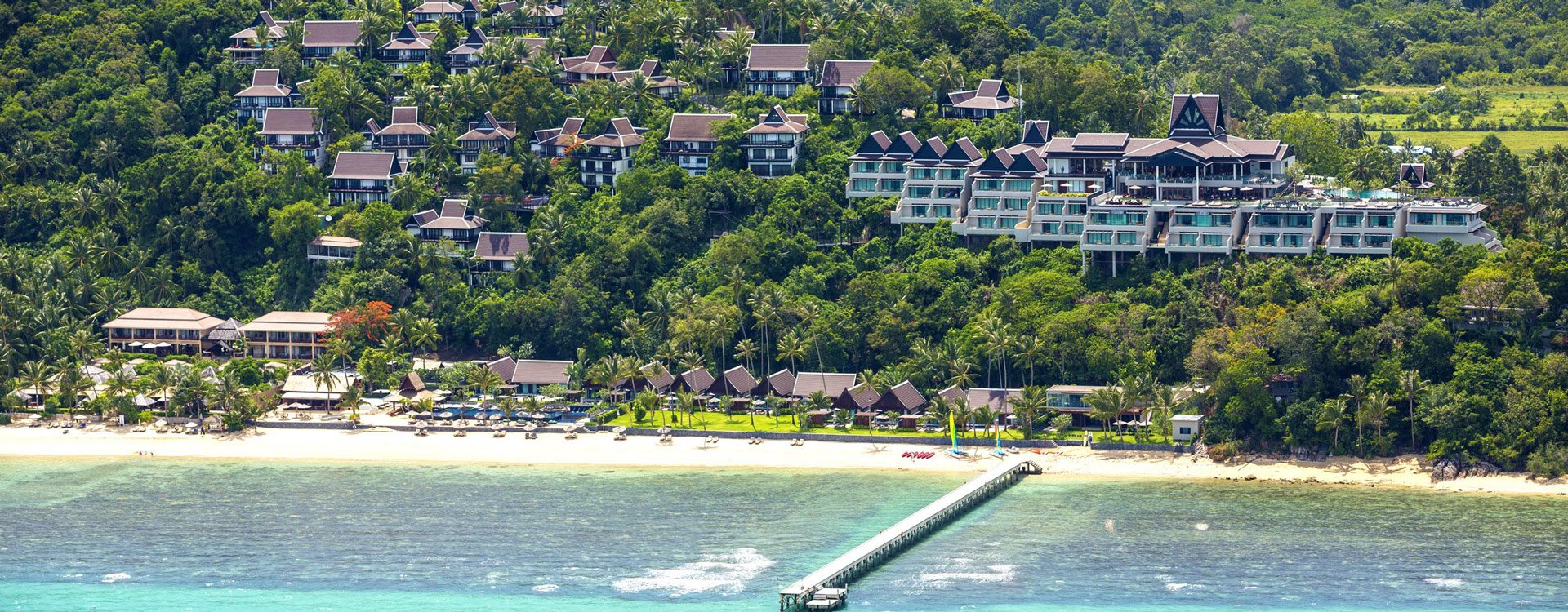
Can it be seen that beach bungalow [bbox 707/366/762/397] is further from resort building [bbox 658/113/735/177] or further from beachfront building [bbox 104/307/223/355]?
beachfront building [bbox 104/307/223/355]

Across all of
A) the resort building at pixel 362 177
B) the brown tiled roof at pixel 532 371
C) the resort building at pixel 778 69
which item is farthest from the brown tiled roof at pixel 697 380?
the resort building at pixel 778 69

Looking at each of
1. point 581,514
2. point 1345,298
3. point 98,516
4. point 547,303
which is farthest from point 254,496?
point 1345,298

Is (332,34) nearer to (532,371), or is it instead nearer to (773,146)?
(773,146)

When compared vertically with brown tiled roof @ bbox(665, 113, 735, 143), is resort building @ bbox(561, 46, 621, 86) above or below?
above

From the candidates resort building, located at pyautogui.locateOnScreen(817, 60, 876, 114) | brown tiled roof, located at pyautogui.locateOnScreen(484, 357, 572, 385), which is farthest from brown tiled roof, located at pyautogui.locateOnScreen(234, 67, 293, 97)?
brown tiled roof, located at pyautogui.locateOnScreen(484, 357, 572, 385)

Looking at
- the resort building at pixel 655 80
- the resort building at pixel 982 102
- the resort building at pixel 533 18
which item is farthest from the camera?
the resort building at pixel 533 18

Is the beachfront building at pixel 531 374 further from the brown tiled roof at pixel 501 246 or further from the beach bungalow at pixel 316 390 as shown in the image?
the brown tiled roof at pixel 501 246

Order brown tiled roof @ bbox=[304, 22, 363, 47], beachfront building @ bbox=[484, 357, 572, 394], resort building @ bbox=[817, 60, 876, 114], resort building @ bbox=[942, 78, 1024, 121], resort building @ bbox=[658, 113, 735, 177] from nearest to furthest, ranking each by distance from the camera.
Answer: beachfront building @ bbox=[484, 357, 572, 394] < resort building @ bbox=[658, 113, 735, 177] < resort building @ bbox=[942, 78, 1024, 121] < resort building @ bbox=[817, 60, 876, 114] < brown tiled roof @ bbox=[304, 22, 363, 47]
